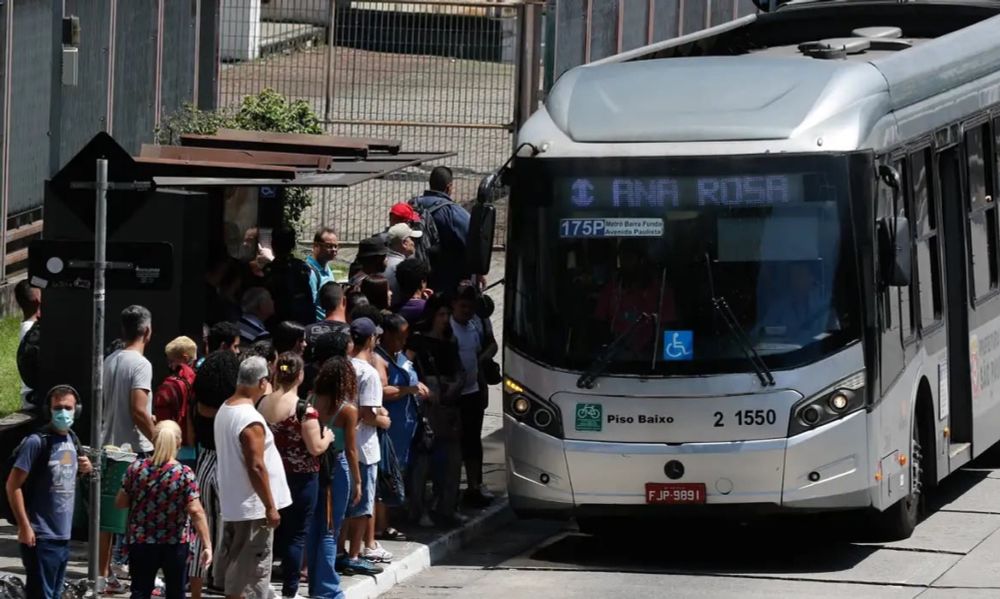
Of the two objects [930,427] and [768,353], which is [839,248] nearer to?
[768,353]

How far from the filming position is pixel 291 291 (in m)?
14.9

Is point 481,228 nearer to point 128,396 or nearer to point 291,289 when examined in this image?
point 291,289

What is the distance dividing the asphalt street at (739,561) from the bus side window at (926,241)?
1.55 m

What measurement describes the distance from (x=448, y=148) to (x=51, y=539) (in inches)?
575

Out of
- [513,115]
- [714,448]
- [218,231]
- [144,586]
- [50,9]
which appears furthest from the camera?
[513,115]

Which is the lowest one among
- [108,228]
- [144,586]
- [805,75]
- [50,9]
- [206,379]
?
[144,586]

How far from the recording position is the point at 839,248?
1280 cm

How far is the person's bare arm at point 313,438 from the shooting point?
11383 mm

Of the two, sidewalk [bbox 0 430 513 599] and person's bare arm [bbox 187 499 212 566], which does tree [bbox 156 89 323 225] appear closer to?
sidewalk [bbox 0 430 513 599]

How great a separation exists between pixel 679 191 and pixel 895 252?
141 cm

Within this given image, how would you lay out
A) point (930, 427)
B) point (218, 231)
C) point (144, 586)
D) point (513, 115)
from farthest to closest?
point (513, 115) < point (218, 231) < point (930, 427) < point (144, 586)

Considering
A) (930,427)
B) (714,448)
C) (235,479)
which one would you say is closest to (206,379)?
(235,479)

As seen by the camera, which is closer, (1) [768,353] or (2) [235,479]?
(2) [235,479]

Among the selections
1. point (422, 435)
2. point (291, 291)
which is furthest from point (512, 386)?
point (291, 291)
